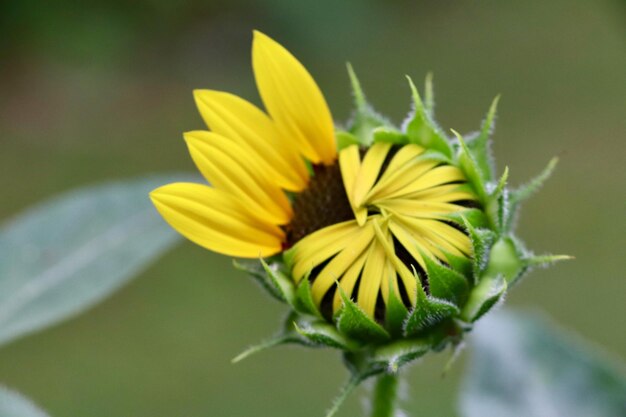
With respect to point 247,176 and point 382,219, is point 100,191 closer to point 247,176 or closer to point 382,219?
point 247,176

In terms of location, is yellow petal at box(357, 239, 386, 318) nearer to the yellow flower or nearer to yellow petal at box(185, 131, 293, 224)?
the yellow flower

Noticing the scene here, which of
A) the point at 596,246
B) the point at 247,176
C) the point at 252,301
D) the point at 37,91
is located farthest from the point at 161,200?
the point at 37,91

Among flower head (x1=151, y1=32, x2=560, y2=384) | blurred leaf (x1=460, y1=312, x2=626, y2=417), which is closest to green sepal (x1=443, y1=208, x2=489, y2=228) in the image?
flower head (x1=151, y1=32, x2=560, y2=384)

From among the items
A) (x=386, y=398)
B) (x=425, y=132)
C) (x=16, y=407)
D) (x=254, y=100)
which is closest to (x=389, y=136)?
(x=425, y=132)

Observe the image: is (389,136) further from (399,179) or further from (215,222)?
(215,222)

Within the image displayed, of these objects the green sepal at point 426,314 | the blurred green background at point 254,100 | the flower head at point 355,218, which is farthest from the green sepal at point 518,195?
the blurred green background at point 254,100

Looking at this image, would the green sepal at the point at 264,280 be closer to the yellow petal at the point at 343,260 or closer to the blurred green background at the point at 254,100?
the yellow petal at the point at 343,260
